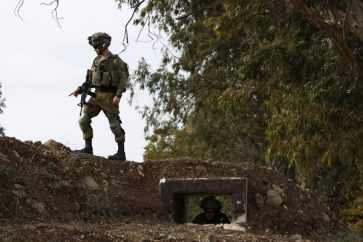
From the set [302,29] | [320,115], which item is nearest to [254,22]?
[302,29]

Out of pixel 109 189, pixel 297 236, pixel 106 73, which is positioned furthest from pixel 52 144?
pixel 297 236

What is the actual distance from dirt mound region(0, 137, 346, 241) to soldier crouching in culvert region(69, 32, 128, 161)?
46 cm

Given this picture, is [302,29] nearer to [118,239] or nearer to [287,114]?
[287,114]

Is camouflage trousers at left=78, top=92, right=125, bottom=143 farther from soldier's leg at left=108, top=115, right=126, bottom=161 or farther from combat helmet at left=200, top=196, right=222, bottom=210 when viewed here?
combat helmet at left=200, top=196, right=222, bottom=210

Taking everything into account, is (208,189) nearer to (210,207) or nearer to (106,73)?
(210,207)

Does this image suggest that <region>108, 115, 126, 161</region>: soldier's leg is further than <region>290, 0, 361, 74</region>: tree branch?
Yes

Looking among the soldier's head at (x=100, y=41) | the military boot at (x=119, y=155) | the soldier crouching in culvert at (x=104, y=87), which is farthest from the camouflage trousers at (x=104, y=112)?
the soldier's head at (x=100, y=41)

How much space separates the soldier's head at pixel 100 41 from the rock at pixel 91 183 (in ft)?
6.64

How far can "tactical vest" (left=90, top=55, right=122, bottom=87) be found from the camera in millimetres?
10547

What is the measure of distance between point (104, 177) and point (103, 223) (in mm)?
1497

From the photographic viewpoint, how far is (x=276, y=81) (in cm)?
1482

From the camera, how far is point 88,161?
33.8 feet

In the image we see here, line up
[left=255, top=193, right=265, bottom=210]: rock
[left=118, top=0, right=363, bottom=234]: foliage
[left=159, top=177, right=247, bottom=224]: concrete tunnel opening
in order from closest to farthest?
[left=159, top=177, right=247, bottom=224]: concrete tunnel opening, [left=255, top=193, right=265, bottom=210]: rock, [left=118, top=0, right=363, bottom=234]: foliage

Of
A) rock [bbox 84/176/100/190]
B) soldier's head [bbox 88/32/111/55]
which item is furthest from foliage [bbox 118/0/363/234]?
rock [bbox 84/176/100/190]
